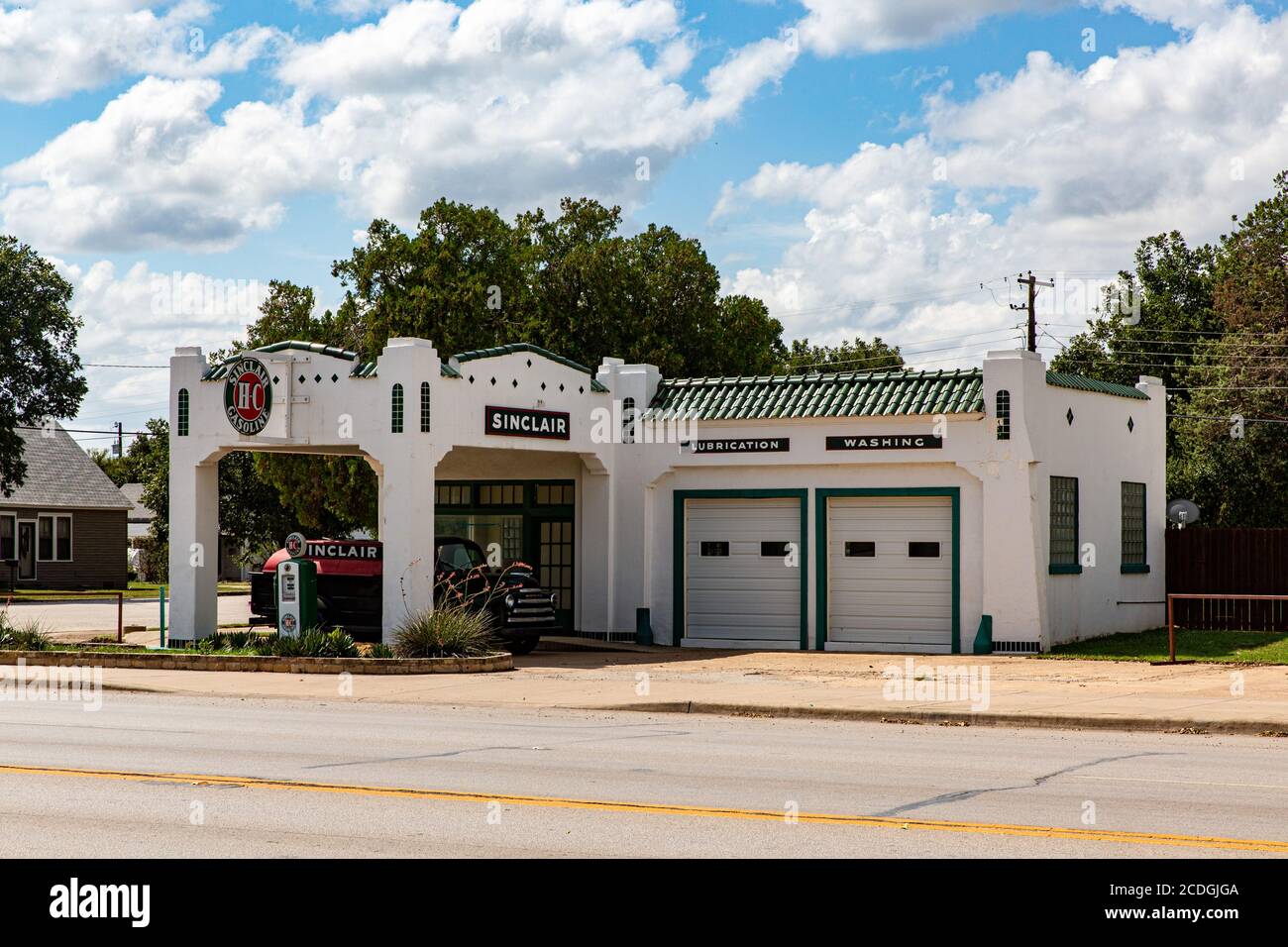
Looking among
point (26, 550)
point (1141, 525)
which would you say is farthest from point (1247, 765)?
point (26, 550)

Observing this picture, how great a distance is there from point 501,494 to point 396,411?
5833 millimetres

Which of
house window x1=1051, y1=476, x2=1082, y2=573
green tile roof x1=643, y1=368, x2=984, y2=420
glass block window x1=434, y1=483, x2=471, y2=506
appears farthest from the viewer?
glass block window x1=434, y1=483, x2=471, y2=506

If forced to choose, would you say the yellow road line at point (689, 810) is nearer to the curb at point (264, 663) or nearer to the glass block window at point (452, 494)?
the curb at point (264, 663)

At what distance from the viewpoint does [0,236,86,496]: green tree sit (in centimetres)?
5328

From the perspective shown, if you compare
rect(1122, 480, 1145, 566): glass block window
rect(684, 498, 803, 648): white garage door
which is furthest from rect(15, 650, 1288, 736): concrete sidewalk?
rect(1122, 480, 1145, 566): glass block window

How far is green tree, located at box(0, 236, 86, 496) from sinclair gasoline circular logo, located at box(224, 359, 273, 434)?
2947 cm

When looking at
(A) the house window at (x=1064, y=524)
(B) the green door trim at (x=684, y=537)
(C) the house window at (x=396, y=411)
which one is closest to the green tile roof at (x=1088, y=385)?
(A) the house window at (x=1064, y=524)

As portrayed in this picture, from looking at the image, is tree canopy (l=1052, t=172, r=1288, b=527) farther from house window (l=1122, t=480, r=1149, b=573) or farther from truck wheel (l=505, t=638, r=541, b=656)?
truck wheel (l=505, t=638, r=541, b=656)

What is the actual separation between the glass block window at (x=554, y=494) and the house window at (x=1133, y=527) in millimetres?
10188

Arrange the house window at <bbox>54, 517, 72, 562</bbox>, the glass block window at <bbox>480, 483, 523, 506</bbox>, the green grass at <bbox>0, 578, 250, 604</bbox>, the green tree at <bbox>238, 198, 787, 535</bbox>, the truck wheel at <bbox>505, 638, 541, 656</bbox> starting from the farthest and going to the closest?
the house window at <bbox>54, 517, 72, 562</bbox>
the green grass at <bbox>0, 578, 250, 604</bbox>
the green tree at <bbox>238, 198, 787, 535</bbox>
the glass block window at <bbox>480, 483, 523, 506</bbox>
the truck wheel at <bbox>505, 638, 541, 656</bbox>

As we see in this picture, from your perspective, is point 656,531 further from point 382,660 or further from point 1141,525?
point 1141,525

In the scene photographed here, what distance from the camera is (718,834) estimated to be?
9.72 metres

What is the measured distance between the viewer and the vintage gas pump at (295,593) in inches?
1001

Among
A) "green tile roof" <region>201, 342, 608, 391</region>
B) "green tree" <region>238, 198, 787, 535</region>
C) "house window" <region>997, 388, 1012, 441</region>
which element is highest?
"green tree" <region>238, 198, 787, 535</region>
